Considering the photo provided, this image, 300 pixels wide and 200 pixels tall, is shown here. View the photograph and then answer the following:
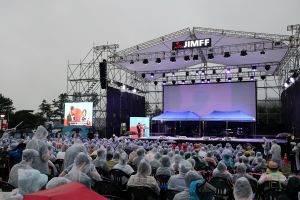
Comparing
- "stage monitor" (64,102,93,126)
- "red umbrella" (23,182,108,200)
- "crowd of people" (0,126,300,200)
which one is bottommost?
"crowd of people" (0,126,300,200)

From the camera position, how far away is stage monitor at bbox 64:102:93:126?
846 inches

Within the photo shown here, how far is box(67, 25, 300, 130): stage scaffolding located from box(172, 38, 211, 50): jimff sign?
608 mm

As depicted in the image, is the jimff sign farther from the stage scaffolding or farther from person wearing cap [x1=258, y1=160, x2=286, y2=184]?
person wearing cap [x1=258, y1=160, x2=286, y2=184]

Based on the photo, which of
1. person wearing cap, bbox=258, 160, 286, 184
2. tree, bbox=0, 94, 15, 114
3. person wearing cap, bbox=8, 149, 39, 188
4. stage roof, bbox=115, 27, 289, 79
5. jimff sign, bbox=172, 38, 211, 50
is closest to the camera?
person wearing cap, bbox=8, 149, 39, 188

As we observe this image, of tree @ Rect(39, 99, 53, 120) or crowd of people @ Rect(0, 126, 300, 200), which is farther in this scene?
tree @ Rect(39, 99, 53, 120)

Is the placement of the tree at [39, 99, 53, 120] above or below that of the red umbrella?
above

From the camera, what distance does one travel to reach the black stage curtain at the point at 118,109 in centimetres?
2159

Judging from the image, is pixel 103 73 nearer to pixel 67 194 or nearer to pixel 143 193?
pixel 143 193

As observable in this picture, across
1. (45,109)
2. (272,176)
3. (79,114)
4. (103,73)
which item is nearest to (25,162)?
(272,176)

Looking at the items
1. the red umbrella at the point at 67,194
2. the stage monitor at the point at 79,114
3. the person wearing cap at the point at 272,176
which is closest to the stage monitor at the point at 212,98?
the stage monitor at the point at 79,114

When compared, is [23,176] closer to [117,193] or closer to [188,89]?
[117,193]

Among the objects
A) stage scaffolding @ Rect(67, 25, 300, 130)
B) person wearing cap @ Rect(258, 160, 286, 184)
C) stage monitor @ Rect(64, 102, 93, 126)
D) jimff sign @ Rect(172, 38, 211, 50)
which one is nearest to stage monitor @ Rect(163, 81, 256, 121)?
stage scaffolding @ Rect(67, 25, 300, 130)

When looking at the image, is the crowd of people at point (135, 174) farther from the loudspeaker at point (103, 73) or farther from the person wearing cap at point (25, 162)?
the loudspeaker at point (103, 73)

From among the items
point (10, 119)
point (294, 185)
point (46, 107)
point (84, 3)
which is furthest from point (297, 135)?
point (46, 107)
